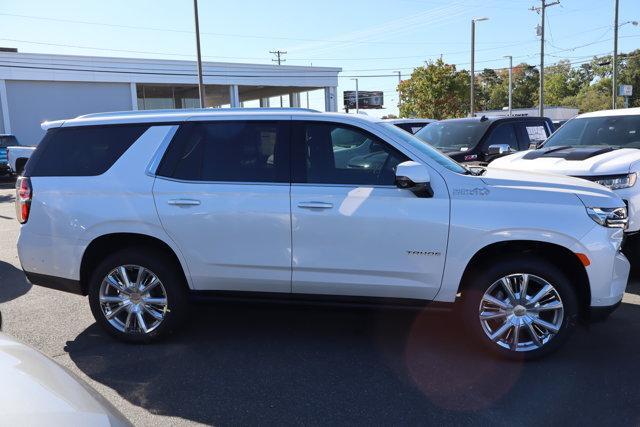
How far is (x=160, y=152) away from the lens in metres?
4.54

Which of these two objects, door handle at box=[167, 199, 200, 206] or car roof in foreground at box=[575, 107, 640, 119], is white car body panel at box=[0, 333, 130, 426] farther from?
car roof in foreground at box=[575, 107, 640, 119]

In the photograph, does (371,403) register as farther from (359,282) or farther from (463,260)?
(463,260)

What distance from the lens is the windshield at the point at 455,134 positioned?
9914 millimetres

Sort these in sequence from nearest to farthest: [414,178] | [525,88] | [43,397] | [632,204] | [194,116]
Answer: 1. [43,397]
2. [414,178]
3. [194,116]
4. [632,204]
5. [525,88]

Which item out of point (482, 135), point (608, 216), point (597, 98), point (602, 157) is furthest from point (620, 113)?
point (597, 98)

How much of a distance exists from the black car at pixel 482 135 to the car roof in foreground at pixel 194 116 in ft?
17.3

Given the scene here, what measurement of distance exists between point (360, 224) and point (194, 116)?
1.66m

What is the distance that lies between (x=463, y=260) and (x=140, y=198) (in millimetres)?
2543

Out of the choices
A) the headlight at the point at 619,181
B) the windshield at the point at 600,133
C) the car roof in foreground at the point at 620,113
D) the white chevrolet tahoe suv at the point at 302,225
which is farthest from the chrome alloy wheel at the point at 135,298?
the car roof in foreground at the point at 620,113

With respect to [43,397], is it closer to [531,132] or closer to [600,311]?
[600,311]

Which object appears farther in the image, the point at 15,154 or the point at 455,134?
the point at 15,154

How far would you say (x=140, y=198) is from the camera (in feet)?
14.6

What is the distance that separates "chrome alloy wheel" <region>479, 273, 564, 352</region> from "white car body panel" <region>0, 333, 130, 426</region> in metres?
2.94

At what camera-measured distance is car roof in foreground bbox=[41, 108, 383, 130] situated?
448cm
